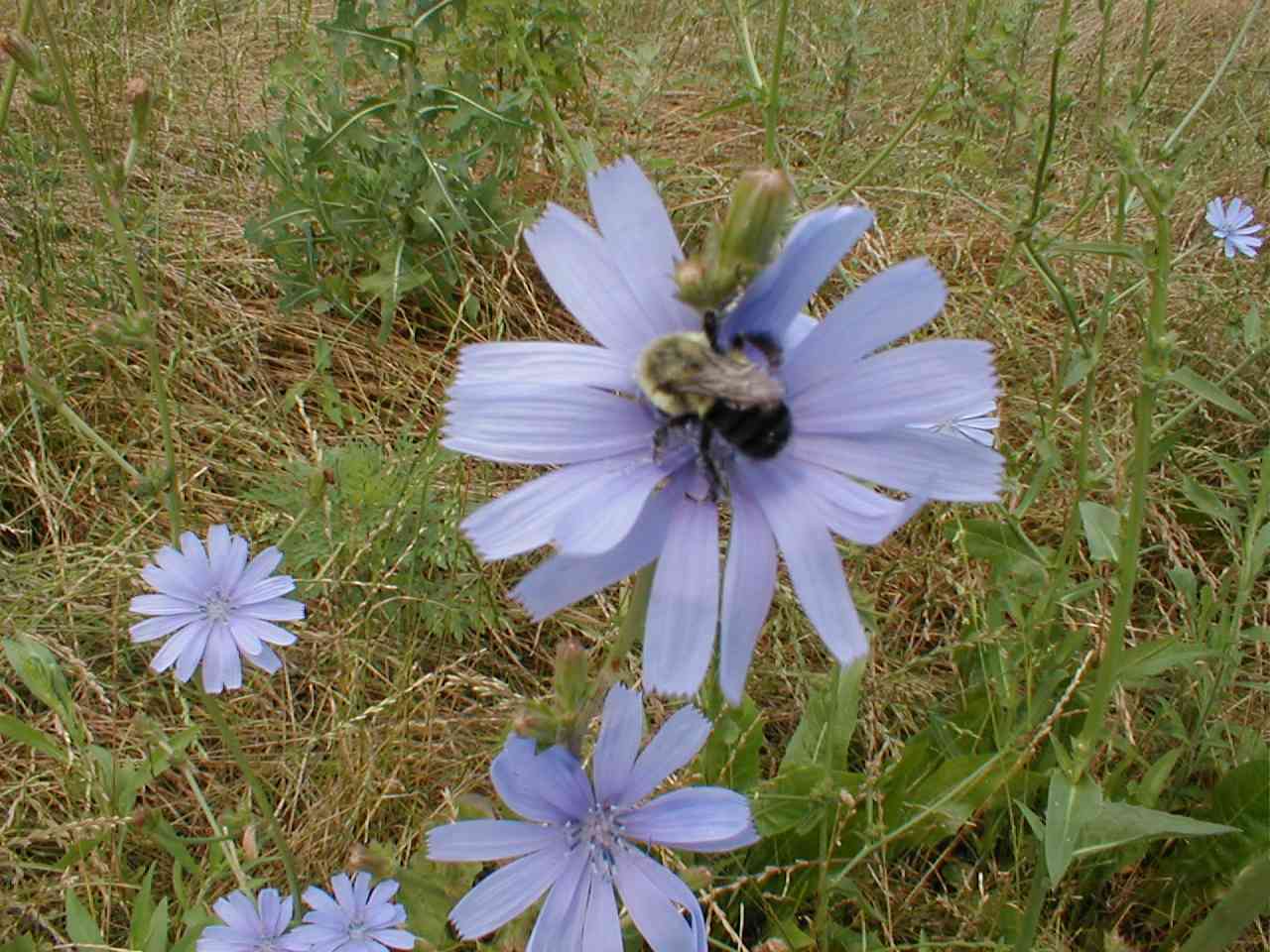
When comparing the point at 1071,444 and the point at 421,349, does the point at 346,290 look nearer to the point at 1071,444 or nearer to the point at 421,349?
the point at 421,349

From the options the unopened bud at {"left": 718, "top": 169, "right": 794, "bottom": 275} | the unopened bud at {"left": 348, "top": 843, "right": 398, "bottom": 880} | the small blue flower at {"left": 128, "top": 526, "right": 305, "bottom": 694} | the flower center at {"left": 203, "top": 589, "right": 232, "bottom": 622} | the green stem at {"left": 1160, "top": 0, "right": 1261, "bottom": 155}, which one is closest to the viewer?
the unopened bud at {"left": 718, "top": 169, "right": 794, "bottom": 275}

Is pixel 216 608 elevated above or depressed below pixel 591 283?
above

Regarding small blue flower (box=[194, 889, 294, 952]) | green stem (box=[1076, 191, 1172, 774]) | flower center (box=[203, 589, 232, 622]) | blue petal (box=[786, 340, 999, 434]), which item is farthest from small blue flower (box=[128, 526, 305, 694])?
green stem (box=[1076, 191, 1172, 774])

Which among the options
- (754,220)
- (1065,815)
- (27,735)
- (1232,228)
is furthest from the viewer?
(1232,228)

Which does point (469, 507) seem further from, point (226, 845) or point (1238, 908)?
point (1238, 908)

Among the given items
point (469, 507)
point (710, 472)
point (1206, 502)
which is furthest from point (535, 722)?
point (1206, 502)

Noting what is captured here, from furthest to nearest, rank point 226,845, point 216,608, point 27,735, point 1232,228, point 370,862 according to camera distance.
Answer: point 1232,228 < point 216,608 < point 226,845 < point 27,735 < point 370,862

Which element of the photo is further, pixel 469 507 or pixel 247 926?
pixel 469 507

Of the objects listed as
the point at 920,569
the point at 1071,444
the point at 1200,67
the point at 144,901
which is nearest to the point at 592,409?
the point at 144,901

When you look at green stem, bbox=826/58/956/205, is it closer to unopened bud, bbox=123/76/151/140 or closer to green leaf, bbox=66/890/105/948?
unopened bud, bbox=123/76/151/140
